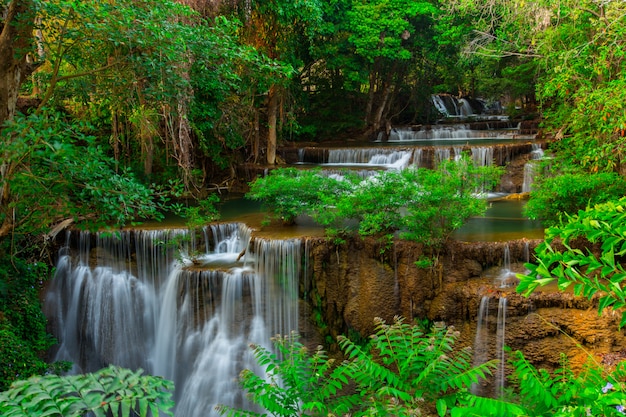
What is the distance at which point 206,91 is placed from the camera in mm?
12664

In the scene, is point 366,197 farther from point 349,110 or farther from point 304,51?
point 349,110

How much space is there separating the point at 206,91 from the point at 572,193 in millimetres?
8833

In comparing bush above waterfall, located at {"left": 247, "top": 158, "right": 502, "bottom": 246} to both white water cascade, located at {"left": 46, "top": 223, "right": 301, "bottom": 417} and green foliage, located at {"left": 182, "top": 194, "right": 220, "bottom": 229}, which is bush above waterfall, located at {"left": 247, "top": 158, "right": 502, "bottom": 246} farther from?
green foliage, located at {"left": 182, "top": 194, "right": 220, "bottom": 229}

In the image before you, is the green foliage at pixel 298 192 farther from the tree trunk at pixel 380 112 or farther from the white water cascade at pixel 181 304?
the tree trunk at pixel 380 112

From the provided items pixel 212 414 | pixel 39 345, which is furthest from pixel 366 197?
pixel 39 345

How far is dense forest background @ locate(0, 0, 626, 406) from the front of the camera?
18.6 feet

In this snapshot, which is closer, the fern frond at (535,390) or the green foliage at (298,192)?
the fern frond at (535,390)

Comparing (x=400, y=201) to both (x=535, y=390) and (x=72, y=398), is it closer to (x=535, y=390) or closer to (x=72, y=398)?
(x=535, y=390)

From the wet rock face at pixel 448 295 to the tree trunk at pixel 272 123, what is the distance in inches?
330

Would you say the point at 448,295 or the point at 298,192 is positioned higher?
the point at 298,192

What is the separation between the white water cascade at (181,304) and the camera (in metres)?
8.78

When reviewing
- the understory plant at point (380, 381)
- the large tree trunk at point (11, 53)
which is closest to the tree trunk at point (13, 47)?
the large tree trunk at point (11, 53)

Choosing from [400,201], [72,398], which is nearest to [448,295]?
[400,201]

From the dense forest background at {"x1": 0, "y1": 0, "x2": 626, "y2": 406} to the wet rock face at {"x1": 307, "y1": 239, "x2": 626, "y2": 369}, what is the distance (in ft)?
7.29
